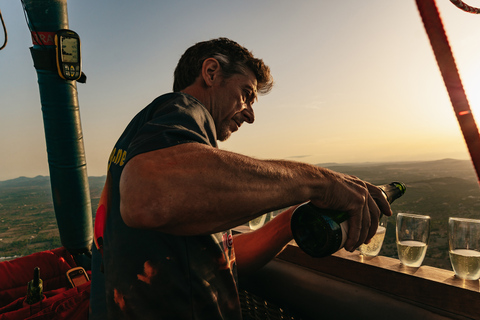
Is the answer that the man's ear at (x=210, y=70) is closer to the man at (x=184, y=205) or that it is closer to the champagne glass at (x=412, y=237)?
the man at (x=184, y=205)

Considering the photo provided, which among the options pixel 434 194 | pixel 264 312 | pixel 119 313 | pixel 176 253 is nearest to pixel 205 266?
pixel 176 253

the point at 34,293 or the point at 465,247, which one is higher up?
the point at 465,247

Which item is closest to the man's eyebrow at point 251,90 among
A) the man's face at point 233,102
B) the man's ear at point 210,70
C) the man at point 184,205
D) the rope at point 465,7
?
the man's face at point 233,102

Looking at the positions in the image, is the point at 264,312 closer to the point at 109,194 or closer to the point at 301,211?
the point at 301,211

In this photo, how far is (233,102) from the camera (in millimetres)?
1170

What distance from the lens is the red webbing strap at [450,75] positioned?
1.18ft

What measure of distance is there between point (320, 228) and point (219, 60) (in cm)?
75

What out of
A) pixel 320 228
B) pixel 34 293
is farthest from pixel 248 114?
pixel 34 293

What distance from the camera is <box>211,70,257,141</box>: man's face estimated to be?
3.78ft

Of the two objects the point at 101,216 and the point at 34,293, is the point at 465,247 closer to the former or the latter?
the point at 101,216

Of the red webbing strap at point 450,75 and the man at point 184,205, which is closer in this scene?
the red webbing strap at point 450,75

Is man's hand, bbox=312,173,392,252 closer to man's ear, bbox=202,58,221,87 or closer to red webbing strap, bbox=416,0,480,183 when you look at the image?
red webbing strap, bbox=416,0,480,183

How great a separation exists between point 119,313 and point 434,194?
136cm

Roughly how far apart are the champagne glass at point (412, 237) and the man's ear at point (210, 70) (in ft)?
2.68
